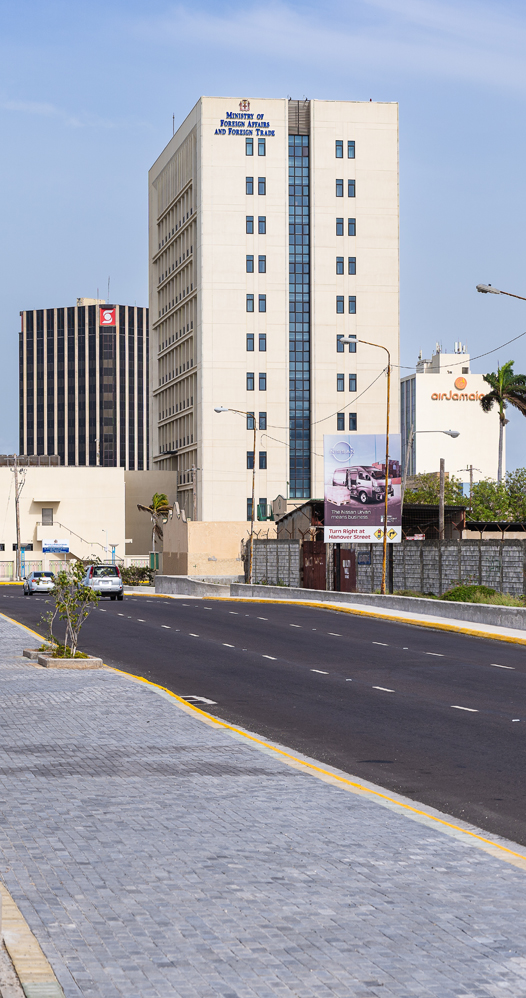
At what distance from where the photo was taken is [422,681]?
19203 mm

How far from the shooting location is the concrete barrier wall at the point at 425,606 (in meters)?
31.7

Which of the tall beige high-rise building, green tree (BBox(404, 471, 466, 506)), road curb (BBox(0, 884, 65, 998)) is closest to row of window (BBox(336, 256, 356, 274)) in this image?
the tall beige high-rise building

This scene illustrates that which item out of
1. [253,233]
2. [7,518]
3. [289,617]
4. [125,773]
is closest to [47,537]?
[7,518]

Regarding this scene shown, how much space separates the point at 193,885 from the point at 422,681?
1313 centimetres

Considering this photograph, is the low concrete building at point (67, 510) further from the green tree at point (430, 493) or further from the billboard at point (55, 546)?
the green tree at point (430, 493)

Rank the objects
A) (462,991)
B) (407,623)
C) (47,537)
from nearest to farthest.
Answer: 1. (462,991)
2. (407,623)
3. (47,537)

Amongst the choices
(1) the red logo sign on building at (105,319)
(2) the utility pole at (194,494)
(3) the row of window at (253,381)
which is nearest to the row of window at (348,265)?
(3) the row of window at (253,381)

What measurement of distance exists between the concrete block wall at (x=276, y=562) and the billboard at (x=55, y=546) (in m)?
47.9

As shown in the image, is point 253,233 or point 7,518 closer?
point 253,233

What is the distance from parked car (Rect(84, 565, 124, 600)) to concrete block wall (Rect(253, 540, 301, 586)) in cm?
992

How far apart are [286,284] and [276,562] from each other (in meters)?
48.0

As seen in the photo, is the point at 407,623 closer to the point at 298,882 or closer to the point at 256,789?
the point at 256,789

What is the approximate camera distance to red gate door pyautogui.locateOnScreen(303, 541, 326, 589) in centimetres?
5478

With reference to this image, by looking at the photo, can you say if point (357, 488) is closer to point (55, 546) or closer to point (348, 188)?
point (348, 188)
